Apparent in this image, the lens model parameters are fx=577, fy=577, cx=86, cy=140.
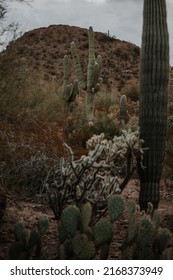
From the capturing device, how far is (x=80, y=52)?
157 feet

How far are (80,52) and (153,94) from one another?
3989cm

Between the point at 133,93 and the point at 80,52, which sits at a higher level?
the point at 80,52

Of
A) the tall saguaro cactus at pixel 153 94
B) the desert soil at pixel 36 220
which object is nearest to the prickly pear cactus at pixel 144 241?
the desert soil at pixel 36 220

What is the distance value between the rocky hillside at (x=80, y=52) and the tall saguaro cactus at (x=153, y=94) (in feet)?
107

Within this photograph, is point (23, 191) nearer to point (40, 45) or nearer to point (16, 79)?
point (16, 79)

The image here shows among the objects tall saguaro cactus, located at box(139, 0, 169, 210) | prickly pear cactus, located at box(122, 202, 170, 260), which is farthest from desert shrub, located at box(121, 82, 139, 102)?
prickly pear cactus, located at box(122, 202, 170, 260)

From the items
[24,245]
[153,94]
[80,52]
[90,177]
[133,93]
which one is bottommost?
[24,245]

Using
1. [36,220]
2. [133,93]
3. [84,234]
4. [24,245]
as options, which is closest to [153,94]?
[36,220]

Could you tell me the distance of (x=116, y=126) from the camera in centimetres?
1581

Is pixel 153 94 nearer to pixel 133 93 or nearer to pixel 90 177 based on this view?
pixel 90 177

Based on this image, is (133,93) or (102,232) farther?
(133,93)

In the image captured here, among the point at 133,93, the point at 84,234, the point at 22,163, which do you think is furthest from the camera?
the point at 133,93
